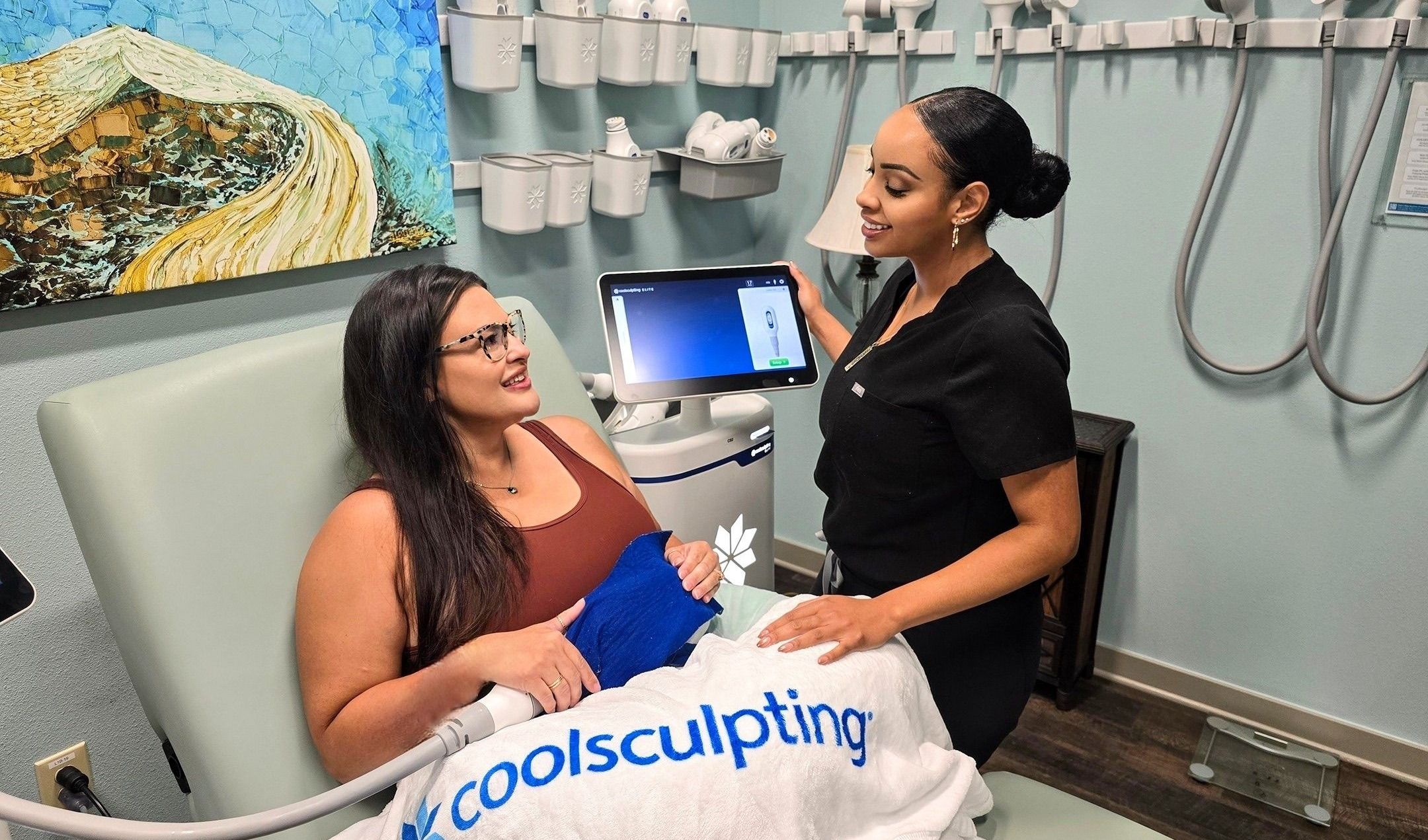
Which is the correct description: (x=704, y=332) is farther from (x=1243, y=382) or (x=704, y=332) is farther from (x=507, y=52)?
(x=1243, y=382)

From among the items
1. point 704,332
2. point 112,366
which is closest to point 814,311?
point 704,332

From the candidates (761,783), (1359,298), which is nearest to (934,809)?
(761,783)

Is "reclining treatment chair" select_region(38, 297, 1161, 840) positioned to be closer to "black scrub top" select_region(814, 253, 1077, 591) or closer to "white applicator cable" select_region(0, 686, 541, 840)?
"white applicator cable" select_region(0, 686, 541, 840)

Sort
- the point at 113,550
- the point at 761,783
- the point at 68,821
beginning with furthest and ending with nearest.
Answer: the point at 113,550, the point at 761,783, the point at 68,821

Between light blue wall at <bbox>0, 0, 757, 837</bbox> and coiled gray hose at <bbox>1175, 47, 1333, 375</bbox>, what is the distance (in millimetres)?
1260

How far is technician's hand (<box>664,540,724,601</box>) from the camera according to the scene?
3.99 feet

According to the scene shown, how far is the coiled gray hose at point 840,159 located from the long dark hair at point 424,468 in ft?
4.37

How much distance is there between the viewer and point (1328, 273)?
6.23ft

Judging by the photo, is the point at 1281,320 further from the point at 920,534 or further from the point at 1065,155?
the point at 920,534

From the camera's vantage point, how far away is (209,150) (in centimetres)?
154

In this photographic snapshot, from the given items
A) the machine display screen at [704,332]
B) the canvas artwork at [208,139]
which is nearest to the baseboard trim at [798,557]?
the machine display screen at [704,332]

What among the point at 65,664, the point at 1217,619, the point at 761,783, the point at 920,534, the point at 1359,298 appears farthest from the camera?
the point at 1217,619

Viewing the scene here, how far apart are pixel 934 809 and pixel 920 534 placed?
370 mm

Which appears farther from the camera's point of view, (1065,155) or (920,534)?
(1065,155)
